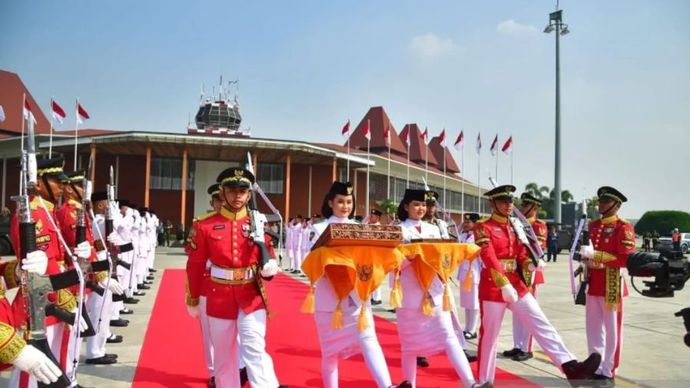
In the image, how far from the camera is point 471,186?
54.7 metres

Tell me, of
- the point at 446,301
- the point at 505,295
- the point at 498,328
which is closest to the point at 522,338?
the point at 498,328

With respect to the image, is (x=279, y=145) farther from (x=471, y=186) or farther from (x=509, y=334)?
(x=471, y=186)

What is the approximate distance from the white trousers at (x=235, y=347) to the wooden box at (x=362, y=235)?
0.81 metres

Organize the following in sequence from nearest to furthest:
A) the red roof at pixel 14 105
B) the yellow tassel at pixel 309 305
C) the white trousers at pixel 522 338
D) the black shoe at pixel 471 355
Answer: the yellow tassel at pixel 309 305 < the black shoe at pixel 471 355 < the white trousers at pixel 522 338 < the red roof at pixel 14 105

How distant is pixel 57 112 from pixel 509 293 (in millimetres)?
Result: 20233

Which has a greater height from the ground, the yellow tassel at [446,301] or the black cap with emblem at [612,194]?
the black cap with emblem at [612,194]

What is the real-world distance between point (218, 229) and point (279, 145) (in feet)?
85.9

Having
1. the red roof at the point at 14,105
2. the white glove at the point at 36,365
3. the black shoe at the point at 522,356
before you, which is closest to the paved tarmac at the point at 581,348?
the black shoe at the point at 522,356

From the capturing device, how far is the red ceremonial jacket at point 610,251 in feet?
17.9

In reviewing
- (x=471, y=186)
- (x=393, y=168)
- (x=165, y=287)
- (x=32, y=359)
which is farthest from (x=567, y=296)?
(x=471, y=186)

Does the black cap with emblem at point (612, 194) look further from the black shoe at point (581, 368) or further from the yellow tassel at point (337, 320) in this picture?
the yellow tassel at point (337, 320)

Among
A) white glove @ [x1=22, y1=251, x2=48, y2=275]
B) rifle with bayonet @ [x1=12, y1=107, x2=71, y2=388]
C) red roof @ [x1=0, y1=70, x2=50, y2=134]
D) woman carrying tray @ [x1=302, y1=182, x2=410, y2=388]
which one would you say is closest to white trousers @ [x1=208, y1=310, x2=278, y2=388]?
woman carrying tray @ [x1=302, y1=182, x2=410, y2=388]

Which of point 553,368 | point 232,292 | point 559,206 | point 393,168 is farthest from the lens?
point 393,168

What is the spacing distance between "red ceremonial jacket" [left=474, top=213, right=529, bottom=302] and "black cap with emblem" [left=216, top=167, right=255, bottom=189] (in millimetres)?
2147
